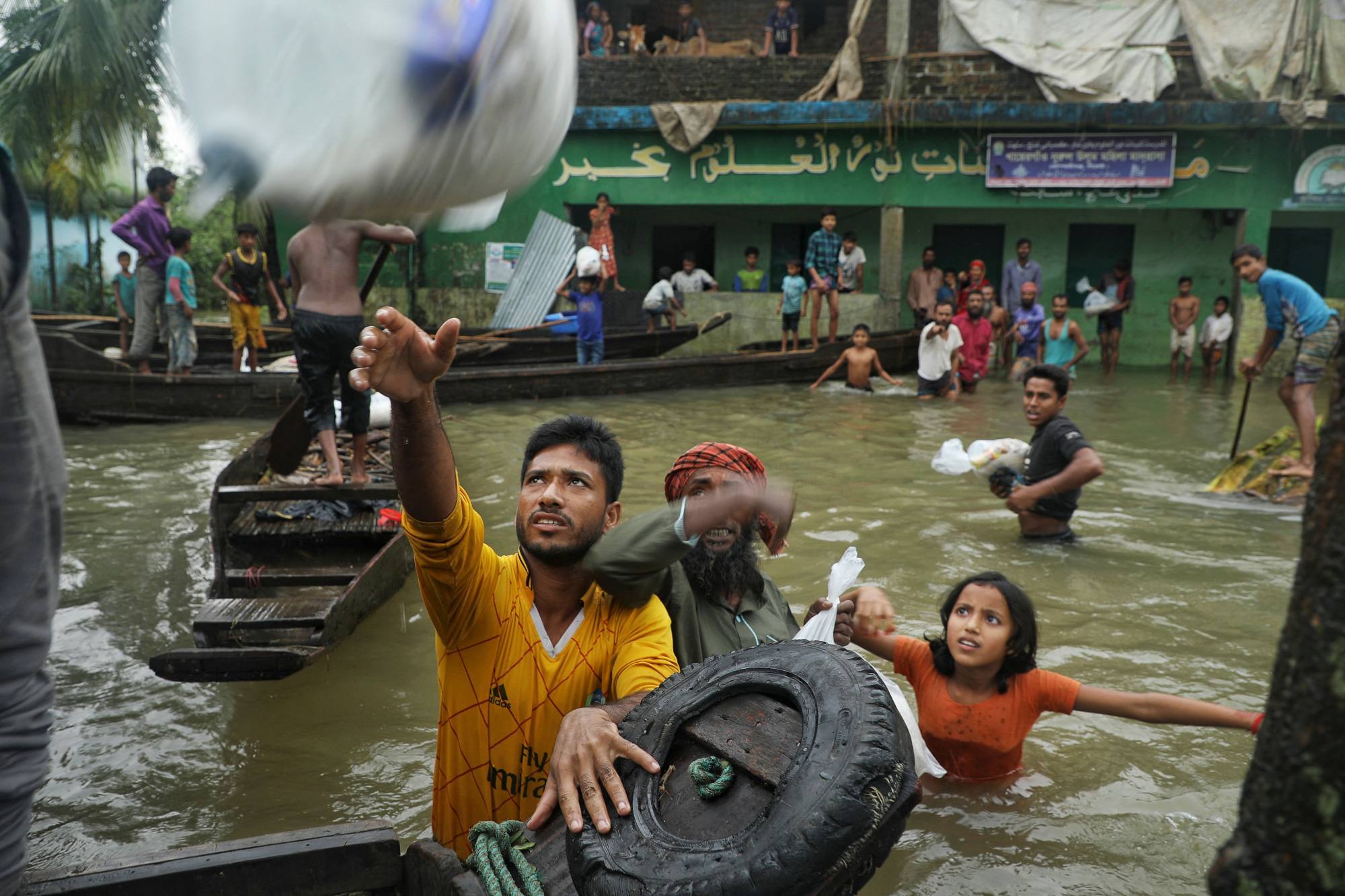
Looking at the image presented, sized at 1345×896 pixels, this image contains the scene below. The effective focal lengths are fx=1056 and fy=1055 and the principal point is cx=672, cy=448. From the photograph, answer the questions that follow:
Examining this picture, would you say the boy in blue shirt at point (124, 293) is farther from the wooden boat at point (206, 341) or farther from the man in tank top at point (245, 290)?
the man in tank top at point (245, 290)

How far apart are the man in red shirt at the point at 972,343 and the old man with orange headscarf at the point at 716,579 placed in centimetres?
1104

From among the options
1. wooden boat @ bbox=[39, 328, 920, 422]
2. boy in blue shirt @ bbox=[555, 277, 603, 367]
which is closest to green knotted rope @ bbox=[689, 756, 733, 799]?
wooden boat @ bbox=[39, 328, 920, 422]

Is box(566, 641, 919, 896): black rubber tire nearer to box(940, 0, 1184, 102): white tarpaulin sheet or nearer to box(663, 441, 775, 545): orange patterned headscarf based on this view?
box(663, 441, 775, 545): orange patterned headscarf

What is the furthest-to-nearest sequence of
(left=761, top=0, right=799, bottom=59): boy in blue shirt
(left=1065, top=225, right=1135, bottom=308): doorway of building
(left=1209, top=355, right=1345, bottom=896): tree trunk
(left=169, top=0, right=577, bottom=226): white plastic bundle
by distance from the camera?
(left=761, top=0, right=799, bottom=59): boy in blue shirt < (left=1065, top=225, right=1135, bottom=308): doorway of building < (left=169, top=0, right=577, bottom=226): white plastic bundle < (left=1209, top=355, right=1345, bottom=896): tree trunk

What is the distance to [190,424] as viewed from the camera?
11.4m

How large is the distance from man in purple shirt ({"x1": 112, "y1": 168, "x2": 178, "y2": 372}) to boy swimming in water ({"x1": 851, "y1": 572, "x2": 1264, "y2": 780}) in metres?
7.21

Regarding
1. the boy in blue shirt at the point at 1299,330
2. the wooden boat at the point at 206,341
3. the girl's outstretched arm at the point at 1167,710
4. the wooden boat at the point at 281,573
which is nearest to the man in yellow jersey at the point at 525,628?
the wooden boat at the point at 281,573

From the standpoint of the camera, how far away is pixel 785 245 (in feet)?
67.7

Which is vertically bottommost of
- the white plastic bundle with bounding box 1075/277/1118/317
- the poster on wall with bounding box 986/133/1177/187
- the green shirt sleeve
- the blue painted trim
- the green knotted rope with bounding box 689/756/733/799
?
the green knotted rope with bounding box 689/756/733/799

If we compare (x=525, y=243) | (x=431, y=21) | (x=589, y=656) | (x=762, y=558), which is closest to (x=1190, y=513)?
(x=762, y=558)

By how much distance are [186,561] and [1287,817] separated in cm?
679

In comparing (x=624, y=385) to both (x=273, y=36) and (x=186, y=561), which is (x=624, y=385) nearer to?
(x=186, y=561)

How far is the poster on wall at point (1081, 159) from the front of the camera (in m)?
16.9

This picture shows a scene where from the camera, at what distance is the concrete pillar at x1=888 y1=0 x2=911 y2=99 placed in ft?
56.1
